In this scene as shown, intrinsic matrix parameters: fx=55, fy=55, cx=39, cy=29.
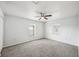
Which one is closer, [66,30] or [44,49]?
[66,30]

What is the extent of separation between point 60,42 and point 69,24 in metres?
0.50

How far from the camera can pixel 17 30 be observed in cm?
121

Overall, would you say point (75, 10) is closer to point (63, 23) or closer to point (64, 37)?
point (63, 23)

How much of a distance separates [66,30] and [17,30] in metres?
1.10

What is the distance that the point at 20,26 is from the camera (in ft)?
4.00

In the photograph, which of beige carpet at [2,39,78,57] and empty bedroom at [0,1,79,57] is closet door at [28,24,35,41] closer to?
empty bedroom at [0,1,79,57]

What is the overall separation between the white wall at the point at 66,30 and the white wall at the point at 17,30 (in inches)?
8.8

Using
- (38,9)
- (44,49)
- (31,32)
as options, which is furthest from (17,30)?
(44,49)

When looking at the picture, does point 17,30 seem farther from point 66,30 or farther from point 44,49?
point 66,30

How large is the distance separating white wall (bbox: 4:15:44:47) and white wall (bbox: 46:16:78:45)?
0.73 feet

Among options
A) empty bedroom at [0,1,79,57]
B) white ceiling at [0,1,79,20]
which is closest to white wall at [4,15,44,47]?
empty bedroom at [0,1,79,57]

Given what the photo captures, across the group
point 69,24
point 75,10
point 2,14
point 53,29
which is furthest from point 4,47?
point 75,10

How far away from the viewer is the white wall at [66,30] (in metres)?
1.19

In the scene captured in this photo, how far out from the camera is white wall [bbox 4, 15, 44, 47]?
115cm
